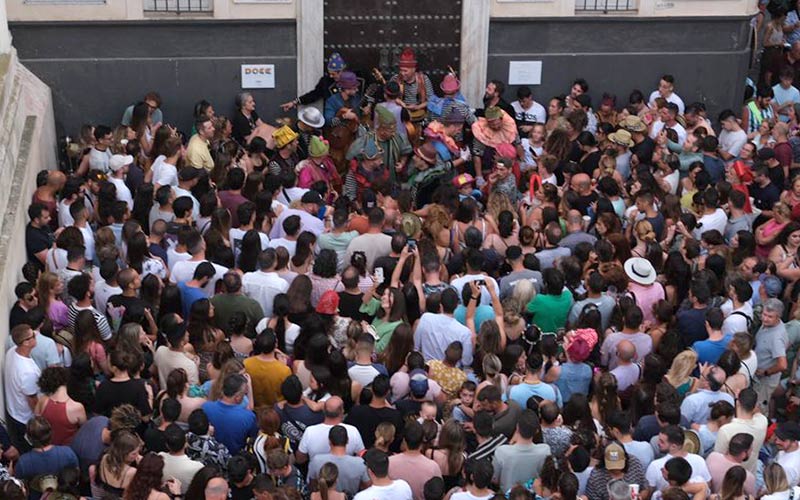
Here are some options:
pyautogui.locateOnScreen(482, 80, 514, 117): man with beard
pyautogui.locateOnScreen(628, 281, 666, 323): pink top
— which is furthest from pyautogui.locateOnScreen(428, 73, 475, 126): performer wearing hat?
pyautogui.locateOnScreen(628, 281, 666, 323): pink top

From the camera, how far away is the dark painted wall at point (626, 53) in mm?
16781

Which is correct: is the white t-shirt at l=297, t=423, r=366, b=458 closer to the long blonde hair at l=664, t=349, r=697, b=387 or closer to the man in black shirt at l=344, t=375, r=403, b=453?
the man in black shirt at l=344, t=375, r=403, b=453

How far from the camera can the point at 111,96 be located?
16031 mm

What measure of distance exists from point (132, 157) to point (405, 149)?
10.4ft

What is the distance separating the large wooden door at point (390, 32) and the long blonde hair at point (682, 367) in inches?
286

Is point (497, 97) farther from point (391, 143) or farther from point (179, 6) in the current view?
point (179, 6)

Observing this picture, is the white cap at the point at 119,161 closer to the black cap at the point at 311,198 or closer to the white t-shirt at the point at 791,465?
the black cap at the point at 311,198

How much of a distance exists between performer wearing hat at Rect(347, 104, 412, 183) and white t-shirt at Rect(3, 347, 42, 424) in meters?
5.53

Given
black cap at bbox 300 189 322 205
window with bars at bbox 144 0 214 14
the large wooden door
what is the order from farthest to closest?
1. the large wooden door
2. window with bars at bbox 144 0 214 14
3. black cap at bbox 300 189 322 205

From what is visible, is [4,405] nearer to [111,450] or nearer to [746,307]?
[111,450]

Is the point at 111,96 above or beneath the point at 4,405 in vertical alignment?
above

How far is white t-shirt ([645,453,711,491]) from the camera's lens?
941cm

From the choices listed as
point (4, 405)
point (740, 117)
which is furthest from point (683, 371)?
point (740, 117)

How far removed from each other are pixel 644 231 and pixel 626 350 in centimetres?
229
